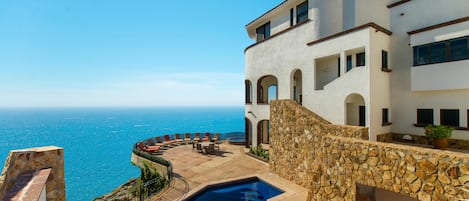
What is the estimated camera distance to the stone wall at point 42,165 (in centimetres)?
591

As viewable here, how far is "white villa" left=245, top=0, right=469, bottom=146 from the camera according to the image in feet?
35.4

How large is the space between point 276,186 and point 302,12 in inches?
501

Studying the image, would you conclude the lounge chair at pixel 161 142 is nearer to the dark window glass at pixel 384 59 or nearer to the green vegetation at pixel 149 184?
the green vegetation at pixel 149 184

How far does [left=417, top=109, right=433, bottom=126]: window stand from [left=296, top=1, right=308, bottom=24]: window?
9410mm

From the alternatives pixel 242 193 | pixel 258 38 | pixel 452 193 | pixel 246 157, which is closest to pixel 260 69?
pixel 258 38

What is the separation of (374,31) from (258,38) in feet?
38.5

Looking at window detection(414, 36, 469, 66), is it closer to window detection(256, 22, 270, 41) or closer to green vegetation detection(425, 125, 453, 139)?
green vegetation detection(425, 125, 453, 139)

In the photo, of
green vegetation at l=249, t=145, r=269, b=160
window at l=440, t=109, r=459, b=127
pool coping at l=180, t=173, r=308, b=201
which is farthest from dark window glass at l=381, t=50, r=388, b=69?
green vegetation at l=249, t=145, r=269, b=160

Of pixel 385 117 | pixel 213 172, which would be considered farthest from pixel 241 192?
pixel 385 117

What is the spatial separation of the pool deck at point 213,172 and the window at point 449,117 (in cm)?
796

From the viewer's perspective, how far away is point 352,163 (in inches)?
310

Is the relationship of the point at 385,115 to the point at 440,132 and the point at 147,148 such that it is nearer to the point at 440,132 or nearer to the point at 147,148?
the point at 440,132

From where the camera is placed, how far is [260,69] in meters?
19.7

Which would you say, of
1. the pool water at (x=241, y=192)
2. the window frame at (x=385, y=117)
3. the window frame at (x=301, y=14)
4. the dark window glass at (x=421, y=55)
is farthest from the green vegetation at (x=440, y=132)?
the window frame at (x=301, y=14)
